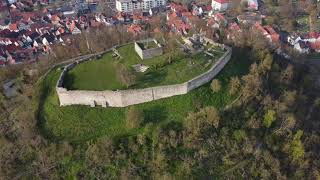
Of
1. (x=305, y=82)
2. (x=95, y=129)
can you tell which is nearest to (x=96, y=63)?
(x=95, y=129)

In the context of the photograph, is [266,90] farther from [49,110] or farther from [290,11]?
[290,11]

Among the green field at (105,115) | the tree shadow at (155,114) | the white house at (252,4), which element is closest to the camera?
the green field at (105,115)

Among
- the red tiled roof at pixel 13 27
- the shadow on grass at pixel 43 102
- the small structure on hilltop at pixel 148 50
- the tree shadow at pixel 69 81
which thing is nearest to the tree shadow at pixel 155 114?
the small structure on hilltop at pixel 148 50

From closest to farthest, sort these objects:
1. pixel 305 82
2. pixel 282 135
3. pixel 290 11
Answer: pixel 282 135 → pixel 305 82 → pixel 290 11

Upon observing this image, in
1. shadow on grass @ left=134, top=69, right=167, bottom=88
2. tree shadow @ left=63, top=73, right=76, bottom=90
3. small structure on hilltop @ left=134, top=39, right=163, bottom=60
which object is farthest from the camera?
small structure on hilltop @ left=134, top=39, right=163, bottom=60

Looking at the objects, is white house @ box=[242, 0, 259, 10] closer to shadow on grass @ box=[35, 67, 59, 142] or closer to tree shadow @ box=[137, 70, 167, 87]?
tree shadow @ box=[137, 70, 167, 87]

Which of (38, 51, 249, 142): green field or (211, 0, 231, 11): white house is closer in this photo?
(38, 51, 249, 142): green field

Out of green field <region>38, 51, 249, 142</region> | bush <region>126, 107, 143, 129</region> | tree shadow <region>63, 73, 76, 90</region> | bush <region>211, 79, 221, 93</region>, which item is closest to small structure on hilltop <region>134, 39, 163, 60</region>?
green field <region>38, 51, 249, 142</region>

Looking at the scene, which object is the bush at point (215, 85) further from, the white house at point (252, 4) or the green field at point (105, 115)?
the white house at point (252, 4)
